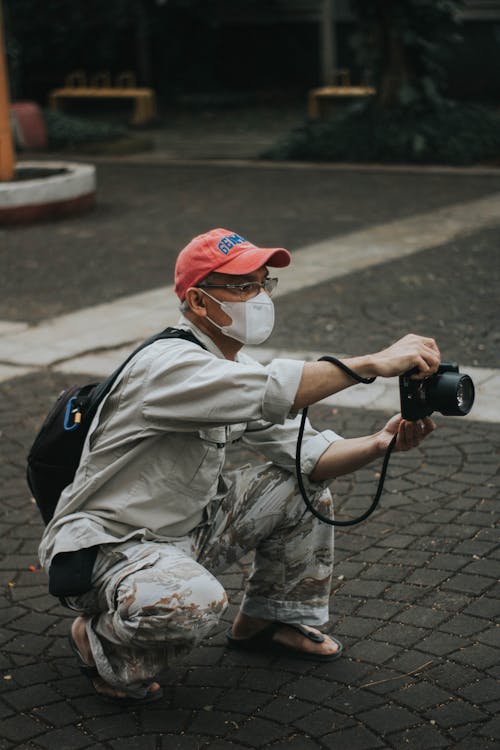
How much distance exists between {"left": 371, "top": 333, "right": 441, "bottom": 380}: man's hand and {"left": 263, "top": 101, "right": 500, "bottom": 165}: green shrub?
1317 centimetres

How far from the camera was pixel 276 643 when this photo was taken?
3.84 metres

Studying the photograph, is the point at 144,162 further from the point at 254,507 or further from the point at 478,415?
the point at 254,507

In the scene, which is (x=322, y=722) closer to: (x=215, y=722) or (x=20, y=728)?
(x=215, y=722)

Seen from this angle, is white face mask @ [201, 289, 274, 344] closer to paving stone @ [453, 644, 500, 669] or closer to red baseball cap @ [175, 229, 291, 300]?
red baseball cap @ [175, 229, 291, 300]

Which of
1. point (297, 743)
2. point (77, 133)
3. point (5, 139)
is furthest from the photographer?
point (77, 133)

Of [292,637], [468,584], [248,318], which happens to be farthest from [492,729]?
[248,318]

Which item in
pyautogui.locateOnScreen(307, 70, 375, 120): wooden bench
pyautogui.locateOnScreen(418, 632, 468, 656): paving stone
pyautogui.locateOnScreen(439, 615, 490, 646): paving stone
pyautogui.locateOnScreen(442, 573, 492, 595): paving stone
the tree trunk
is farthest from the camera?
pyautogui.locateOnScreen(307, 70, 375, 120): wooden bench

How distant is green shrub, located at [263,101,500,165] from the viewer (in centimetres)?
1609

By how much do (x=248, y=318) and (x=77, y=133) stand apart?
16338 millimetres

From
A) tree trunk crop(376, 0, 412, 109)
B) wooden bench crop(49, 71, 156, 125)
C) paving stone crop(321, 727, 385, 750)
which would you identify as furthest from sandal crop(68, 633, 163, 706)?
wooden bench crop(49, 71, 156, 125)

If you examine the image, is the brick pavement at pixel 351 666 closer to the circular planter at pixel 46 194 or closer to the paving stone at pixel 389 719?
the paving stone at pixel 389 719

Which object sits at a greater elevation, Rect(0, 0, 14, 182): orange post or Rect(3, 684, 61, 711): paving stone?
Rect(0, 0, 14, 182): orange post

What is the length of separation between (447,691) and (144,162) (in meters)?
14.8

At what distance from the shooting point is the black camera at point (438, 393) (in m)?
3.21
